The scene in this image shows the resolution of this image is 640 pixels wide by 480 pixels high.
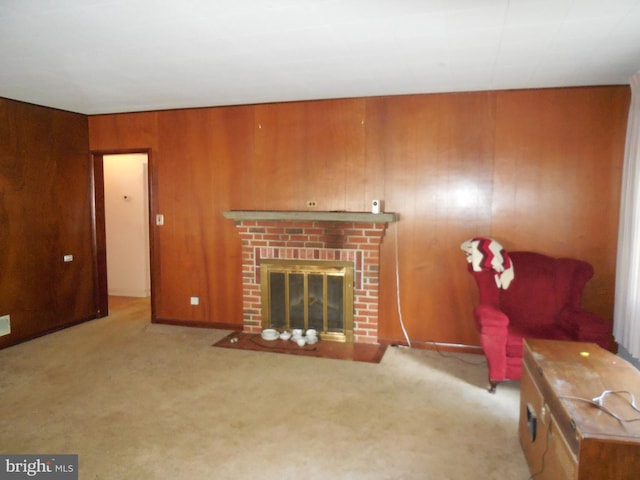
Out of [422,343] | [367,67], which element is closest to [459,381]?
[422,343]

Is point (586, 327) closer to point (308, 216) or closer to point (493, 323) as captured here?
point (493, 323)

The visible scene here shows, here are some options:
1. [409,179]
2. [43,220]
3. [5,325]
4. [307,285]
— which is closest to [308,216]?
[307,285]

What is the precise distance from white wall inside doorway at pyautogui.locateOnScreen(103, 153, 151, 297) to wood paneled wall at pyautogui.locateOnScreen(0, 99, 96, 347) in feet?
3.80

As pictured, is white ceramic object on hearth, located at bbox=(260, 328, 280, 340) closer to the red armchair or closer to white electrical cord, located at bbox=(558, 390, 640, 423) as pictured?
the red armchair

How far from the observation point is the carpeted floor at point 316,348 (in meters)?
3.87

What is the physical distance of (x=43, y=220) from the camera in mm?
4453

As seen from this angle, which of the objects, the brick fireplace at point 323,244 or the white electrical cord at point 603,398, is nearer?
the white electrical cord at point 603,398

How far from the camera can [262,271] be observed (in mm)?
4477

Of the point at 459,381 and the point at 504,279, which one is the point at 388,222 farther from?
the point at 459,381

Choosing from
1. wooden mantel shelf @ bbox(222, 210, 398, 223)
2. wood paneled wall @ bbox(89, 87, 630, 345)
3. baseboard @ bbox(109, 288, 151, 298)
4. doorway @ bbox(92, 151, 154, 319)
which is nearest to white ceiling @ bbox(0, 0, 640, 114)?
wood paneled wall @ bbox(89, 87, 630, 345)

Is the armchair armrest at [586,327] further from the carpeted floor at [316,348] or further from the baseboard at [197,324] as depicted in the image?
the baseboard at [197,324]

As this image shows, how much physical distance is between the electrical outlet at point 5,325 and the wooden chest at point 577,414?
4423 mm

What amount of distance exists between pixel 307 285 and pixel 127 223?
10.9 feet

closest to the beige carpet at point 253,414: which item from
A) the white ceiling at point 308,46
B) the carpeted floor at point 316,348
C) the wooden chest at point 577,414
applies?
the carpeted floor at point 316,348
